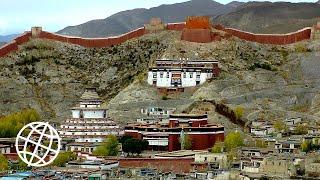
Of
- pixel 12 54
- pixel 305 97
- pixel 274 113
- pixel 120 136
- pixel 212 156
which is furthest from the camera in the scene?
pixel 12 54

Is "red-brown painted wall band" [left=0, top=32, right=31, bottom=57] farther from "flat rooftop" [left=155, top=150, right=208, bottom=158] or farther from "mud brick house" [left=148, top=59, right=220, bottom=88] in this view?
"flat rooftop" [left=155, top=150, right=208, bottom=158]

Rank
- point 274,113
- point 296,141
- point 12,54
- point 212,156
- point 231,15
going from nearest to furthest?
point 212,156 < point 296,141 < point 274,113 < point 12,54 < point 231,15

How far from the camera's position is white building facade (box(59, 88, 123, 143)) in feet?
226

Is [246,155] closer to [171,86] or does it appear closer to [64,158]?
[64,158]

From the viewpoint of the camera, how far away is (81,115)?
70.6 m

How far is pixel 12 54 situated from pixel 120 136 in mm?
37070

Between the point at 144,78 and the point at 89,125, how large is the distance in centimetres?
2396

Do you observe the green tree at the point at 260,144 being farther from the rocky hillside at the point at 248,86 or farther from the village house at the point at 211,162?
the rocky hillside at the point at 248,86

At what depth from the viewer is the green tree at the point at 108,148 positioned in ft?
204

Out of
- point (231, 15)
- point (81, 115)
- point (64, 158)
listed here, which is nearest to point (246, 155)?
point (64, 158)

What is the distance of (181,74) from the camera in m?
88.8

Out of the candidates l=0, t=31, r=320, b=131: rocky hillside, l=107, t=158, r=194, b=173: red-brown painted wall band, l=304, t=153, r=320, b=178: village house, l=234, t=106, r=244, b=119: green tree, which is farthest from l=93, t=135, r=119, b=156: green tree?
l=304, t=153, r=320, b=178: village house

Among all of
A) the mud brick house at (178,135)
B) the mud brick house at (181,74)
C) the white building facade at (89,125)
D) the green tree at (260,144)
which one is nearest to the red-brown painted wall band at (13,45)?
the mud brick house at (181,74)

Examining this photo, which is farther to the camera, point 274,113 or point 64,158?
point 274,113
